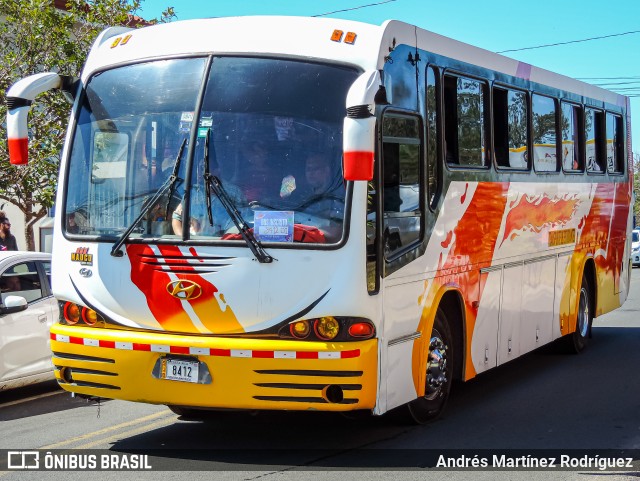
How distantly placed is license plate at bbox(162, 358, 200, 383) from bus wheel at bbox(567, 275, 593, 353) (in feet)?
23.6

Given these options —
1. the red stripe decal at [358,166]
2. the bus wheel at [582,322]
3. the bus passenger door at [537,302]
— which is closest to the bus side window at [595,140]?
the bus wheel at [582,322]

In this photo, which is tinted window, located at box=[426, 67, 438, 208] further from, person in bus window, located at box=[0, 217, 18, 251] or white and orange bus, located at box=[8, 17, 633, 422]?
person in bus window, located at box=[0, 217, 18, 251]

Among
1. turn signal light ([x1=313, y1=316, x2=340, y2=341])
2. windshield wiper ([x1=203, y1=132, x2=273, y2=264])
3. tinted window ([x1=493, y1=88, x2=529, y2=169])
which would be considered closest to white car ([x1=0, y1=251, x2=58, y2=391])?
windshield wiper ([x1=203, y1=132, x2=273, y2=264])

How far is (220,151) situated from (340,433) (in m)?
2.52

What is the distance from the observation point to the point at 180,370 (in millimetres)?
7027

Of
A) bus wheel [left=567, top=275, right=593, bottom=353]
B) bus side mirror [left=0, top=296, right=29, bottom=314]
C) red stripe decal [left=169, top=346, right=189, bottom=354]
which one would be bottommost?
bus wheel [left=567, top=275, right=593, bottom=353]

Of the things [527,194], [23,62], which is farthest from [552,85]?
[23,62]

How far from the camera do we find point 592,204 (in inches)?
524

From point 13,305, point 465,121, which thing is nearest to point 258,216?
point 465,121

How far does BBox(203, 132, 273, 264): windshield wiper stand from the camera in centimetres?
696

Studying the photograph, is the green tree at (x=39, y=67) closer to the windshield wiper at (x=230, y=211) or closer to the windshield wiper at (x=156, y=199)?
the windshield wiper at (x=156, y=199)

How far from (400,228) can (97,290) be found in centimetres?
227

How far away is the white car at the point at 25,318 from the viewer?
981 centimetres

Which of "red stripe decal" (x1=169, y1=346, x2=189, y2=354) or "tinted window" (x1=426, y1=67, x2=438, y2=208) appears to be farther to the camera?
"tinted window" (x1=426, y1=67, x2=438, y2=208)
